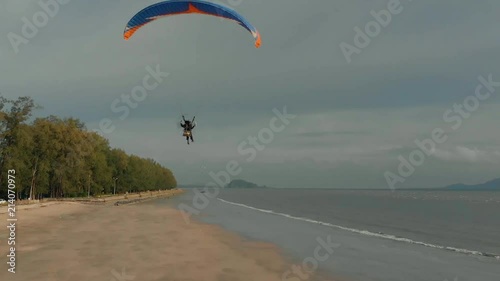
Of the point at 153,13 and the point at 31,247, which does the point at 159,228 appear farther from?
the point at 153,13

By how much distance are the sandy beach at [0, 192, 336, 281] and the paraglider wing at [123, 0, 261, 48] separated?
12.1m

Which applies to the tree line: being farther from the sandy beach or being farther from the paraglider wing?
the paraglider wing

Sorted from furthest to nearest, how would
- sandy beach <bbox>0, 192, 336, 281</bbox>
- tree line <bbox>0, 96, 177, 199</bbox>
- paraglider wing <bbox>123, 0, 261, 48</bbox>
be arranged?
tree line <bbox>0, 96, 177, 199</bbox> → paraglider wing <bbox>123, 0, 261, 48</bbox> → sandy beach <bbox>0, 192, 336, 281</bbox>

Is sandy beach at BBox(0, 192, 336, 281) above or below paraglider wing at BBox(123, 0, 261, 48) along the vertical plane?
below

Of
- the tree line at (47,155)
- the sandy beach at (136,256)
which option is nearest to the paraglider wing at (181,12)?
the sandy beach at (136,256)

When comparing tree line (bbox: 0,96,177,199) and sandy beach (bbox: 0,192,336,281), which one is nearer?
sandy beach (bbox: 0,192,336,281)

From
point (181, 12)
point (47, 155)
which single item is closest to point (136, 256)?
point (181, 12)

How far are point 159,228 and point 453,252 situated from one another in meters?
23.2

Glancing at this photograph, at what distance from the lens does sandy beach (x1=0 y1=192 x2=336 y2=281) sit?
17.1 m

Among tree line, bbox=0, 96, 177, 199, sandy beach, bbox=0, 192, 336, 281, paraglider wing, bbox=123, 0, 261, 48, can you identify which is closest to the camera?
sandy beach, bbox=0, 192, 336, 281

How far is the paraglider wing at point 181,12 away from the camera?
70.5 ft

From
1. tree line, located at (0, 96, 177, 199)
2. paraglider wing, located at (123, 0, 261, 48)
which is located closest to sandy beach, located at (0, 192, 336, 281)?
paraglider wing, located at (123, 0, 261, 48)

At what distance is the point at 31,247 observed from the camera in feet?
74.8

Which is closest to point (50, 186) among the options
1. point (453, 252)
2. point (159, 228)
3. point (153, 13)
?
point (159, 228)
